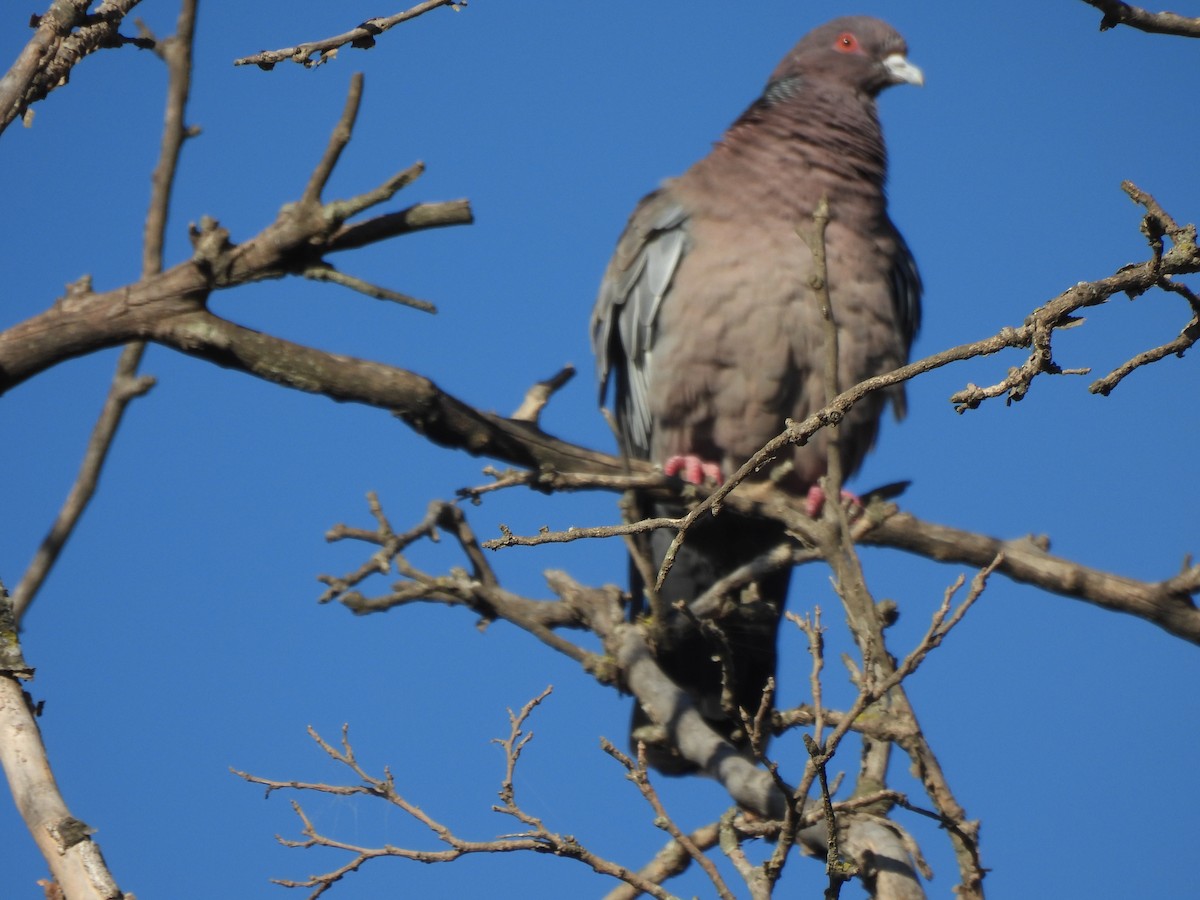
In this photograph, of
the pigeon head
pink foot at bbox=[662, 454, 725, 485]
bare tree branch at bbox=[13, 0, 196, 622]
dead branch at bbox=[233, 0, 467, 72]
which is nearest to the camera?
dead branch at bbox=[233, 0, 467, 72]

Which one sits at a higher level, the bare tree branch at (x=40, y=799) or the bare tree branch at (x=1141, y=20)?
the bare tree branch at (x=1141, y=20)

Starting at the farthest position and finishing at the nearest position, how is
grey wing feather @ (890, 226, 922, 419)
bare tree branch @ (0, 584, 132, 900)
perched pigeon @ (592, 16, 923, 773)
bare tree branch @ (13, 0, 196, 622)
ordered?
grey wing feather @ (890, 226, 922, 419)
perched pigeon @ (592, 16, 923, 773)
bare tree branch @ (13, 0, 196, 622)
bare tree branch @ (0, 584, 132, 900)

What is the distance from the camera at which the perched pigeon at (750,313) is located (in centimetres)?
536

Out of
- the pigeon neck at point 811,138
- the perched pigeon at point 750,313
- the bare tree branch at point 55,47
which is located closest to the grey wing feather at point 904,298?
the perched pigeon at point 750,313

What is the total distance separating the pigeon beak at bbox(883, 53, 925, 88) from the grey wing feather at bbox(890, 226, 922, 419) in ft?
2.82

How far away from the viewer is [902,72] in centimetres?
626

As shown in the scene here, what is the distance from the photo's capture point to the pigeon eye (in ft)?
20.6

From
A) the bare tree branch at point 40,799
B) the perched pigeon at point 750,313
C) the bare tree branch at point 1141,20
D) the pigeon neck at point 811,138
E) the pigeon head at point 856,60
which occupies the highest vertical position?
the pigeon head at point 856,60

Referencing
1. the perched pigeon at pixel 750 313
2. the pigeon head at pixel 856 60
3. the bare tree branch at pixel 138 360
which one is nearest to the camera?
the bare tree branch at pixel 138 360

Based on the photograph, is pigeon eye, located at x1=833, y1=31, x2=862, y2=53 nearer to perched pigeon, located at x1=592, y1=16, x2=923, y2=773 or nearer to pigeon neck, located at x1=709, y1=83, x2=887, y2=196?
pigeon neck, located at x1=709, y1=83, x2=887, y2=196

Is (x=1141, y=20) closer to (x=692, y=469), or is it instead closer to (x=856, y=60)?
(x=692, y=469)

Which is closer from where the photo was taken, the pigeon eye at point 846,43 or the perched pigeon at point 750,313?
the perched pigeon at point 750,313

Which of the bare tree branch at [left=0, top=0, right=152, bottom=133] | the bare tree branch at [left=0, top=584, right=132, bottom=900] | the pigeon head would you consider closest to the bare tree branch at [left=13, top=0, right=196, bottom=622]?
the bare tree branch at [left=0, top=0, right=152, bottom=133]

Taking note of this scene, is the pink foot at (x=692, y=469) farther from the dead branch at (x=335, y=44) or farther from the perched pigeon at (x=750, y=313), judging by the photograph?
the dead branch at (x=335, y=44)
